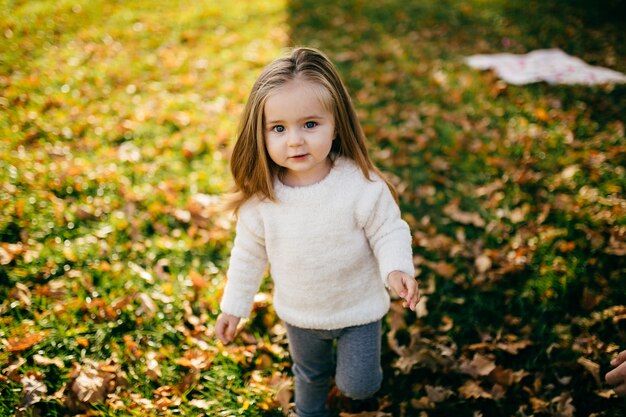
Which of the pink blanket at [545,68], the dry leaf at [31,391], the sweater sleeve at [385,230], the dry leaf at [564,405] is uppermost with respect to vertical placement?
the pink blanket at [545,68]

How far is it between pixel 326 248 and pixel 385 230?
10.0 inches

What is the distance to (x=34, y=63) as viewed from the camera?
17.8 ft

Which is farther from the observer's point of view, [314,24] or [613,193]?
[314,24]

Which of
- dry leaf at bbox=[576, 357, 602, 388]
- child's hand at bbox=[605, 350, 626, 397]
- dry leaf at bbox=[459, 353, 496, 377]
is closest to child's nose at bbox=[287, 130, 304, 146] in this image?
child's hand at bbox=[605, 350, 626, 397]

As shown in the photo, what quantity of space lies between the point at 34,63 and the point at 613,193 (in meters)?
6.14

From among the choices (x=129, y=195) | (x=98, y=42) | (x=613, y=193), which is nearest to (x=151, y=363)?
(x=129, y=195)

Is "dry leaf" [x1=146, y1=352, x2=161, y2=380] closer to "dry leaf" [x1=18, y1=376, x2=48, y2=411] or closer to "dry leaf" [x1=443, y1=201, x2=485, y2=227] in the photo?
"dry leaf" [x1=18, y1=376, x2=48, y2=411]

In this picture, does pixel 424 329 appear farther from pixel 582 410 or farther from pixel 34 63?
pixel 34 63

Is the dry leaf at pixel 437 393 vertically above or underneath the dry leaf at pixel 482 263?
underneath

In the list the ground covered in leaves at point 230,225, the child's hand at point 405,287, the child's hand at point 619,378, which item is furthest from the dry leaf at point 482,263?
the child's hand at point 405,287

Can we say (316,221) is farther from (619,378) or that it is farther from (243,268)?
(619,378)

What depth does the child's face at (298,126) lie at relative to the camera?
1.76 m

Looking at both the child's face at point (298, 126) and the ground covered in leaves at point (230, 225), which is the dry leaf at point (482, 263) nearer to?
the ground covered in leaves at point (230, 225)

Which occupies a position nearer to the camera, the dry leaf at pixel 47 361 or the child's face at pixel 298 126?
the child's face at pixel 298 126
